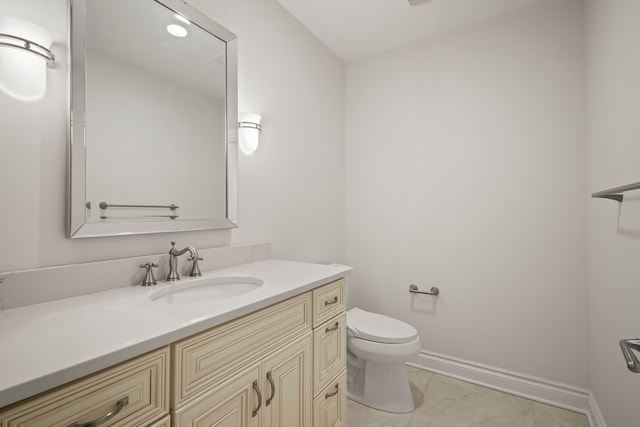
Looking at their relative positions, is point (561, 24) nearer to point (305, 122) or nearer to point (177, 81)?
point (305, 122)

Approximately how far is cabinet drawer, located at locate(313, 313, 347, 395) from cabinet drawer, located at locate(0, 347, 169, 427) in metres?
0.66

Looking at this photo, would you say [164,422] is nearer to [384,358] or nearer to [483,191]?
[384,358]

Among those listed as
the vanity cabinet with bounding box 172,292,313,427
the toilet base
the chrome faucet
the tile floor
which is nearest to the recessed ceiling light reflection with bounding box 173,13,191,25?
the chrome faucet

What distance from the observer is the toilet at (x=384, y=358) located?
172cm

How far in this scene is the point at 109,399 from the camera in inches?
24.4

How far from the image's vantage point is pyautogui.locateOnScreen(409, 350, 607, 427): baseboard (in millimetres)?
1768

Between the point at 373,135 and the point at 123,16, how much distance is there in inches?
72.1

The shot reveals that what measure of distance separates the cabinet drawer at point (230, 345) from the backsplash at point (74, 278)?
53cm

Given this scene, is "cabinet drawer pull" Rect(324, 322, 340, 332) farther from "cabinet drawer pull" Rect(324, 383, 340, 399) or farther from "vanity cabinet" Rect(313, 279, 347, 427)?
"cabinet drawer pull" Rect(324, 383, 340, 399)

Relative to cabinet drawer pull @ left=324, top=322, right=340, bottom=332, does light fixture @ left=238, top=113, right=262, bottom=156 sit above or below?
above

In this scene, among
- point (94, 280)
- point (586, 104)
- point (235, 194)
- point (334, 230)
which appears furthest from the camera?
point (334, 230)

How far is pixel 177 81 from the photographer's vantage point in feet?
4.55

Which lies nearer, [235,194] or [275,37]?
[235,194]

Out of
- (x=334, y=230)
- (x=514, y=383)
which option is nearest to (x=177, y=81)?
(x=334, y=230)
